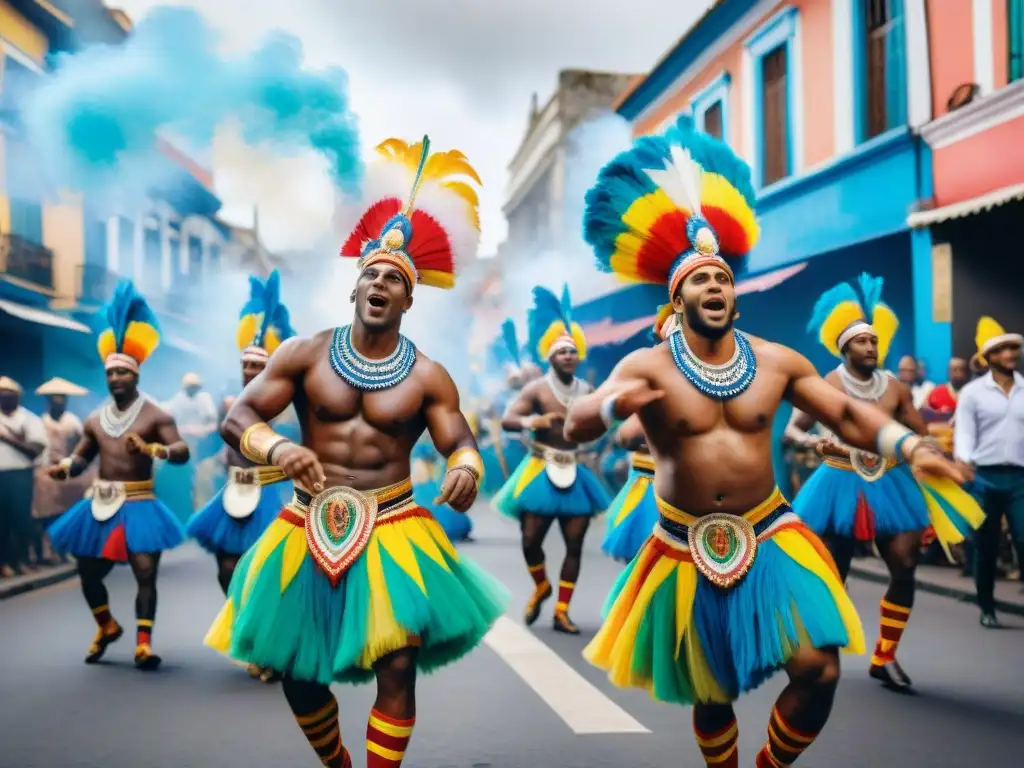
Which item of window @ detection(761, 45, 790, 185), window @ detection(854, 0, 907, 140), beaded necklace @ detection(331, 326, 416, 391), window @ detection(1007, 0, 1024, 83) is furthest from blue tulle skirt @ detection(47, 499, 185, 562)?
window @ detection(761, 45, 790, 185)

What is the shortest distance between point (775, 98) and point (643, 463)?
13.1 meters

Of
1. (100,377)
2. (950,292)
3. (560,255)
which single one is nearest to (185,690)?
(950,292)

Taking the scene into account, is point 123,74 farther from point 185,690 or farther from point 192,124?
point 185,690

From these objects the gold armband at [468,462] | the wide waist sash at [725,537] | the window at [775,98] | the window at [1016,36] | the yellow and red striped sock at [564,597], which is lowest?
the yellow and red striped sock at [564,597]

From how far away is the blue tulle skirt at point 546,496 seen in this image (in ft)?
29.8

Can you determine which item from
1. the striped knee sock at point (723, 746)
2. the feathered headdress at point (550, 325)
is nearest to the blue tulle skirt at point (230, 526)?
the feathered headdress at point (550, 325)

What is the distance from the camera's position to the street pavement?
5371 mm

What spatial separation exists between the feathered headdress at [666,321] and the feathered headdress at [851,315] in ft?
5.58

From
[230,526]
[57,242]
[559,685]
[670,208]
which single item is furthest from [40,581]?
[57,242]

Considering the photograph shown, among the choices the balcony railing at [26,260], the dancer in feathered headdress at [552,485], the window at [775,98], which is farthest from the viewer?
the balcony railing at [26,260]

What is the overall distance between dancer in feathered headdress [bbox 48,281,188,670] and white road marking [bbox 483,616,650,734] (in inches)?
92.3

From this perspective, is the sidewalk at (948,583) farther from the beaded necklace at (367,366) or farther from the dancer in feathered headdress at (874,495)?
the beaded necklace at (367,366)

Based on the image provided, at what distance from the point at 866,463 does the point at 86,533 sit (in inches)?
199

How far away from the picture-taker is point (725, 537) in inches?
172
